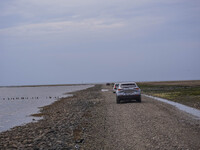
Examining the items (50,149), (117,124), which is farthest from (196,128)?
(50,149)

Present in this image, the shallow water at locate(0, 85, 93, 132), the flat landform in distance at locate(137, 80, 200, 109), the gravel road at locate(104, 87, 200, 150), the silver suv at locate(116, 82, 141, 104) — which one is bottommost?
the shallow water at locate(0, 85, 93, 132)

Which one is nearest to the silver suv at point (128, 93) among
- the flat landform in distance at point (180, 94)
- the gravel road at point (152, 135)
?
the flat landform in distance at point (180, 94)

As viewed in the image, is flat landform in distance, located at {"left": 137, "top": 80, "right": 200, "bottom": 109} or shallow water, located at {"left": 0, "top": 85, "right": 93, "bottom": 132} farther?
flat landform in distance, located at {"left": 137, "top": 80, "right": 200, "bottom": 109}

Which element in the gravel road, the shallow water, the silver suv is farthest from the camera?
the silver suv

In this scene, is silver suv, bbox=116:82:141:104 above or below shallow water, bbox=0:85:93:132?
above

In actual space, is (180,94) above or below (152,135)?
below

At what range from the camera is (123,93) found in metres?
28.6

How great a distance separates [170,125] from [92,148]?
499cm

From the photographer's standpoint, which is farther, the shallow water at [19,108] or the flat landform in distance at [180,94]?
the flat landform in distance at [180,94]

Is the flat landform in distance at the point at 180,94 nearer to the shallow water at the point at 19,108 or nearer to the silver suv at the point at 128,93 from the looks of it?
the silver suv at the point at 128,93

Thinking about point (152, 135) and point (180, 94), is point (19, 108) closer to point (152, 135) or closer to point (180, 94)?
point (180, 94)

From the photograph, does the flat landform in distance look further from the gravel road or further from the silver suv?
the gravel road

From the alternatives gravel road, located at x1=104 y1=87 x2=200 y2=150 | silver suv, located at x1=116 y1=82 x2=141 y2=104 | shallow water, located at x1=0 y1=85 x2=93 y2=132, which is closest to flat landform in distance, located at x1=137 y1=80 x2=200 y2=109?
silver suv, located at x1=116 y1=82 x2=141 y2=104

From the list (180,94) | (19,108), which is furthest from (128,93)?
(19,108)
